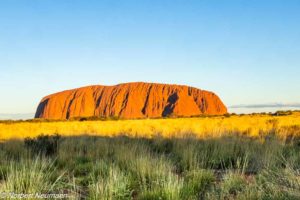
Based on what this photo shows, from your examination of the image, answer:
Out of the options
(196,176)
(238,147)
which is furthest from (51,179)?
(238,147)

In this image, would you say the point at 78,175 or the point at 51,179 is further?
the point at 78,175

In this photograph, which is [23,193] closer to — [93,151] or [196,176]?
[196,176]

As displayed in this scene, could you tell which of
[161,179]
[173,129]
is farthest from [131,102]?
[161,179]

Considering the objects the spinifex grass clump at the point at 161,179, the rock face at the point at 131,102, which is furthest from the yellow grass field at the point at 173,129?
the rock face at the point at 131,102

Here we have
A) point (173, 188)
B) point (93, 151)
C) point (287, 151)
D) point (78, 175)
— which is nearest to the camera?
point (173, 188)

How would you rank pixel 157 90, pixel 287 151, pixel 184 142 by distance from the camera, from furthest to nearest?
pixel 157 90 → pixel 184 142 → pixel 287 151

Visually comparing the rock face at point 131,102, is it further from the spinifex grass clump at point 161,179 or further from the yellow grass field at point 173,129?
the spinifex grass clump at point 161,179

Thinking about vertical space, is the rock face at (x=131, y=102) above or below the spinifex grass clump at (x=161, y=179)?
above

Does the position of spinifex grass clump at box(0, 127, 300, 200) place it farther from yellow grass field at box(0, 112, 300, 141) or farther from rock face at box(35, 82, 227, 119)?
rock face at box(35, 82, 227, 119)
